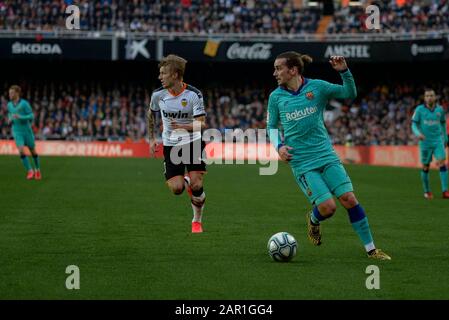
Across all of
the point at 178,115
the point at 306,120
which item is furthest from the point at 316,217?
the point at 178,115

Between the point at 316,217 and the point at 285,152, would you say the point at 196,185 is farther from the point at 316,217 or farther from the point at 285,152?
the point at 285,152

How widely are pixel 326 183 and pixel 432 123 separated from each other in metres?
10.8

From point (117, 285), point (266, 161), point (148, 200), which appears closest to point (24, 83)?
point (266, 161)

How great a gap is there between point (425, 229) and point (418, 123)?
713 cm

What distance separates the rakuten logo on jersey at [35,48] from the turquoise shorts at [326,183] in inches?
1553

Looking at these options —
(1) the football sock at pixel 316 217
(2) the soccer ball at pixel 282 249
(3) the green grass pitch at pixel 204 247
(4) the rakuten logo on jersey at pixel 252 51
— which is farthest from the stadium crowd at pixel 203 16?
(2) the soccer ball at pixel 282 249

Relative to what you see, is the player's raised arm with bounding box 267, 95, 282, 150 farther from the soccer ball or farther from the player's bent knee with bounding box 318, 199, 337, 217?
the soccer ball

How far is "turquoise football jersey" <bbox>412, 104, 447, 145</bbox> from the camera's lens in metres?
20.3

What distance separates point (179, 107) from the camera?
12.6 meters

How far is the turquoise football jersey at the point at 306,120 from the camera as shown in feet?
33.3

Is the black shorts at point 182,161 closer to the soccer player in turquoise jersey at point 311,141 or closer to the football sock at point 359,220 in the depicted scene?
the soccer player in turquoise jersey at point 311,141

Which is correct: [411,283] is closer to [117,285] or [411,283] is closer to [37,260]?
[117,285]

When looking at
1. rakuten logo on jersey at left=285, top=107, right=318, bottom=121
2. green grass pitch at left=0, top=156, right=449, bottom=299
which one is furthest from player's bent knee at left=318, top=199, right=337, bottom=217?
rakuten logo on jersey at left=285, top=107, right=318, bottom=121

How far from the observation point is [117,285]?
26.7 ft
